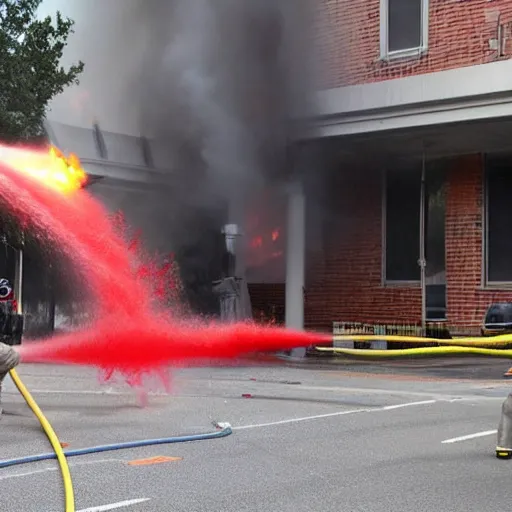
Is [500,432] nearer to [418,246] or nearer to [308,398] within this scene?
[308,398]

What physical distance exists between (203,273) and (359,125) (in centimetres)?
374

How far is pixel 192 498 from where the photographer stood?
5500mm

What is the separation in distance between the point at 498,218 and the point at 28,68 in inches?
308

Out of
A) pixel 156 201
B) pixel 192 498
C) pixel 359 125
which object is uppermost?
pixel 359 125

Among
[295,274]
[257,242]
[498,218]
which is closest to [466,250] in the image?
[498,218]

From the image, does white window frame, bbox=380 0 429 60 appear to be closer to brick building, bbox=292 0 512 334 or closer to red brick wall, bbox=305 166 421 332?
brick building, bbox=292 0 512 334

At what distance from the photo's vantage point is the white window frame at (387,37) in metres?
15.0

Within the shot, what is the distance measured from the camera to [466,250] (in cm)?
1539

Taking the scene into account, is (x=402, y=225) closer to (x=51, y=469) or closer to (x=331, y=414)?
(x=331, y=414)

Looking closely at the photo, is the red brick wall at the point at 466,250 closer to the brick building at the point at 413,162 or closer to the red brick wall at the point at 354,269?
the brick building at the point at 413,162

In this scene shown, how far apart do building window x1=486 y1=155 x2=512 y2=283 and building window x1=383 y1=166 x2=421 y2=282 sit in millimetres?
1245

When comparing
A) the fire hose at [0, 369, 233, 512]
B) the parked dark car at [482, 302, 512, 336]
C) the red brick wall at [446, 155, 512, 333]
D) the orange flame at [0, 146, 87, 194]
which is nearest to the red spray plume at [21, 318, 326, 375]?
the fire hose at [0, 369, 233, 512]

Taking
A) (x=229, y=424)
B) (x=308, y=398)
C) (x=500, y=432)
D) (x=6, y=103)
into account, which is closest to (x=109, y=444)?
(x=229, y=424)

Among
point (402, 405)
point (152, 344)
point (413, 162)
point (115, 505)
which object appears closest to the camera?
point (115, 505)
